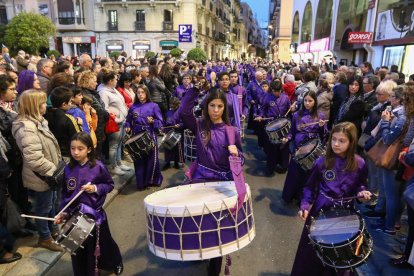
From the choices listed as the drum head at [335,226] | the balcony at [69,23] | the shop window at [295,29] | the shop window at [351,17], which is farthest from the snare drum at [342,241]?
the shop window at [295,29]

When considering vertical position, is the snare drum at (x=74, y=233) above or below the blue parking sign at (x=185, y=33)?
below

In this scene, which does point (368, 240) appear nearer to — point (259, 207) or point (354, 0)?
point (259, 207)

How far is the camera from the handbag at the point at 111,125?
640 centimetres

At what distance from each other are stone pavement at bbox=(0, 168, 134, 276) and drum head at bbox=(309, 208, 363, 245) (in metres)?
3.01

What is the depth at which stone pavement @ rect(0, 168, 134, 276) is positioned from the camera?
3.78m

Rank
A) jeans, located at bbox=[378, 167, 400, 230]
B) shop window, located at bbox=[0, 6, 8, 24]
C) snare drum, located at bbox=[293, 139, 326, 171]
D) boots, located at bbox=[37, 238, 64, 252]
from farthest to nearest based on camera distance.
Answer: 1. shop window, located at bbox=[0, 6, 8, 24]
2. snare drum, located at bbox=[293, 139, 326, 171]
3. jeans, located at bbox=[378, 167, 400, 230]
4. boots, located at bbox=[37, 238, 64, 252]

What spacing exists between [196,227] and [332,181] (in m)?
1.41

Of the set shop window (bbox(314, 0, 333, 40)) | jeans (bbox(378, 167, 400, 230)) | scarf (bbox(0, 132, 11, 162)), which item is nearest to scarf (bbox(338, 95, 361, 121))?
jeans (bbox(378, 167, 400, 230))

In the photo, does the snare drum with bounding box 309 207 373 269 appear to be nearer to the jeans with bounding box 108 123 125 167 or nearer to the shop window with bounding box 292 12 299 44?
the jeans with bounding box 108 123 125 167

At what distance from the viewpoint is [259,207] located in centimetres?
570

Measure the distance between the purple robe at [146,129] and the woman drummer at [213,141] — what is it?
98.3 inches

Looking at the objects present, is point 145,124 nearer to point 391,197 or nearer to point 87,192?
point 87,192

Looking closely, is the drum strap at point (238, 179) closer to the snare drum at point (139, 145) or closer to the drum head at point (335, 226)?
the drum head at point (335, 226)

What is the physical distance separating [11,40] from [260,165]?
30.3m
